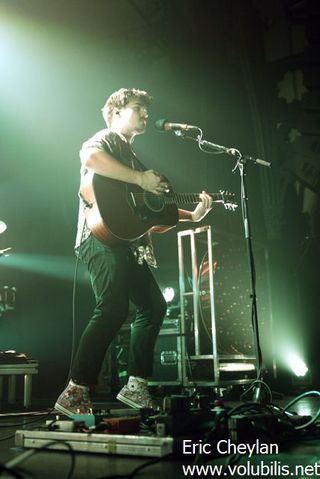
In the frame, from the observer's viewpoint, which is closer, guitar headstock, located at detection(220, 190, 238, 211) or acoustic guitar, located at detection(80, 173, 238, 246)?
acoustic guitar, located at detection(80, 173, 238, 246)

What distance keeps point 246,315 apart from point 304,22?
4.41 m

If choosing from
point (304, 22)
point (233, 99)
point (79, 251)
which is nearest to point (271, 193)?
point (233, 99)

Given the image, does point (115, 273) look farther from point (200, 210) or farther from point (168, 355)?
point (168, 355)

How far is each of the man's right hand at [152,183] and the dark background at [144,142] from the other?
9.83 feet

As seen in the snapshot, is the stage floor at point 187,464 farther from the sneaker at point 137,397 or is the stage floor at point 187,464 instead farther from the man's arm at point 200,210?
the man's arm at point 200,210

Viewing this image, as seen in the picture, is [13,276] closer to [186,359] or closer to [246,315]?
[186,359]

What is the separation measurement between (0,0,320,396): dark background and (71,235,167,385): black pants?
3022 millimetres

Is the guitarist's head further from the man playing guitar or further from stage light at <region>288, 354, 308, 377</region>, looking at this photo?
stage light at <region>288, 354, 308, 377</region>

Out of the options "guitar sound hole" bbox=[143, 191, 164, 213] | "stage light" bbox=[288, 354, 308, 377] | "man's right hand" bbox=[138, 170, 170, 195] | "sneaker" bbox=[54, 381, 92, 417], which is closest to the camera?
"sneaker" bbox=[54, 381, 92, 417]

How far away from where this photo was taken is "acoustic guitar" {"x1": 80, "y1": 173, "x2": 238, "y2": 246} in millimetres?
2418

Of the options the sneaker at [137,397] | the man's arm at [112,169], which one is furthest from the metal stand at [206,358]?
the man's arm at [112,169]

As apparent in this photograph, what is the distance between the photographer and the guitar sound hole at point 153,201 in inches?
105

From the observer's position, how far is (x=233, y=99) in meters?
6.79

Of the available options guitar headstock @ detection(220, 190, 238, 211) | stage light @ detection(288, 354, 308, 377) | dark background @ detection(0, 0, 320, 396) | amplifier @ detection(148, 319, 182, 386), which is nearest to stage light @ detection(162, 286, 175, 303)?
dark background @ detection(0, 0, 320, 396)
